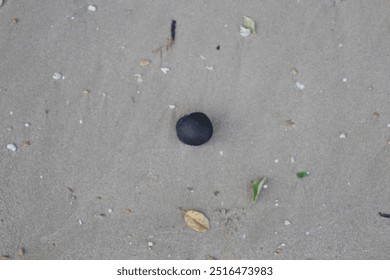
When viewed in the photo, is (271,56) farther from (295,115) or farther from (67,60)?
(67,60)

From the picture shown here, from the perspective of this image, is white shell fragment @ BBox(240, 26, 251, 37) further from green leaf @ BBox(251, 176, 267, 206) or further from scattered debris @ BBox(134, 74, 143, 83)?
green leaf @ BBox(251, 176, 267, 206)

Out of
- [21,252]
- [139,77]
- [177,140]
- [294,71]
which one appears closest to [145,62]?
[139,77]

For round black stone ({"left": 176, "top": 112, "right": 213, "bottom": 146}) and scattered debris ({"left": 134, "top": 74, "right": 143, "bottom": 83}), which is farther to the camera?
scattered debris ({"left": 134, "top": 74, "right": 143, "bottom": 83})

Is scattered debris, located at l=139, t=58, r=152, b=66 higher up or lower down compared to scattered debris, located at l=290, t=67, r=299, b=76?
lower down

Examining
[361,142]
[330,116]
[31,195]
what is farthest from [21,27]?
[361,142]

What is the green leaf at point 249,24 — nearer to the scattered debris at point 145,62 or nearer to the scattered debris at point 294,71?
the scattered debris at point 294,71

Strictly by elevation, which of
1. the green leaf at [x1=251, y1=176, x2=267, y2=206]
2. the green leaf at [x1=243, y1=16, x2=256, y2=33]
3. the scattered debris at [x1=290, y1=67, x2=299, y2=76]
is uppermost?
the green leaf at [x1=243, y1=16, x2=256, y2=33]

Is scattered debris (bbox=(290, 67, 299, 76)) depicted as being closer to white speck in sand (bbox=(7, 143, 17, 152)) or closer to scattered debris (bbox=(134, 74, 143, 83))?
scattered debris (bbox=(134, 74, 143, 83))

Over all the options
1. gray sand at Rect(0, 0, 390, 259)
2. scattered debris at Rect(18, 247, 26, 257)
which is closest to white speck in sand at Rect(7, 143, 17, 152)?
gray sand at Rect(0, 0, 390, 259)
